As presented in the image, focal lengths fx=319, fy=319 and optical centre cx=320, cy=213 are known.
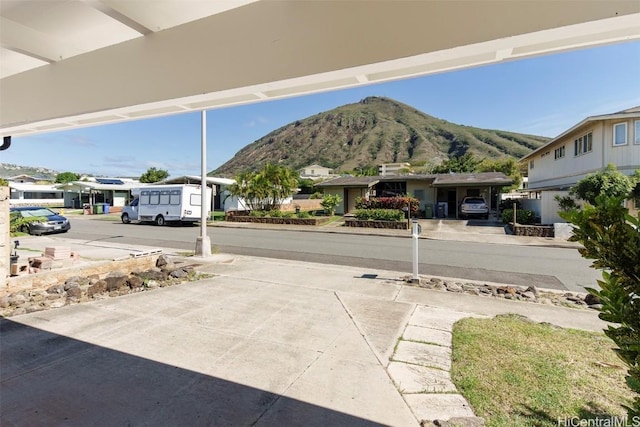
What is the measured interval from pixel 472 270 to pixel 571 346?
17.3 feet

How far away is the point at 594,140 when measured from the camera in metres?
16.9

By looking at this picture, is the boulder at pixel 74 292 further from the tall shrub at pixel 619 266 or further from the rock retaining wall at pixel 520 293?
the tall shrub at pixel 619 266

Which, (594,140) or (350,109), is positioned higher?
(350,109)

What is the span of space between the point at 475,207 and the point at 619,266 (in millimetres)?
23773

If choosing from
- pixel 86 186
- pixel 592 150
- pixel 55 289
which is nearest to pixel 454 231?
pixel 592 150

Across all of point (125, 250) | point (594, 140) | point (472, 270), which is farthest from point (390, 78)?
point (594, 140)

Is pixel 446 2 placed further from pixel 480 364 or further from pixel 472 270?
pixel 472 270

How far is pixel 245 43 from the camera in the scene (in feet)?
7.83

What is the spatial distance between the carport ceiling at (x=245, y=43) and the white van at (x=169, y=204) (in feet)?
56.4

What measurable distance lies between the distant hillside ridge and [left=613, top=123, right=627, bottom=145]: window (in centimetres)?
8340

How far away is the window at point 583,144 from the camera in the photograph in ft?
57.7

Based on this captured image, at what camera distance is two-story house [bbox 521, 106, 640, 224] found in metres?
15.5

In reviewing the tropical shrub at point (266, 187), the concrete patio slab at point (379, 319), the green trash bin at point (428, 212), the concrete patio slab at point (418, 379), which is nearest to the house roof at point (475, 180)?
the green trash bin at point (428, 212)

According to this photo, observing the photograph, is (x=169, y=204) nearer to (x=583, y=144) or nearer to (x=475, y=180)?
(x=475, y=180)
